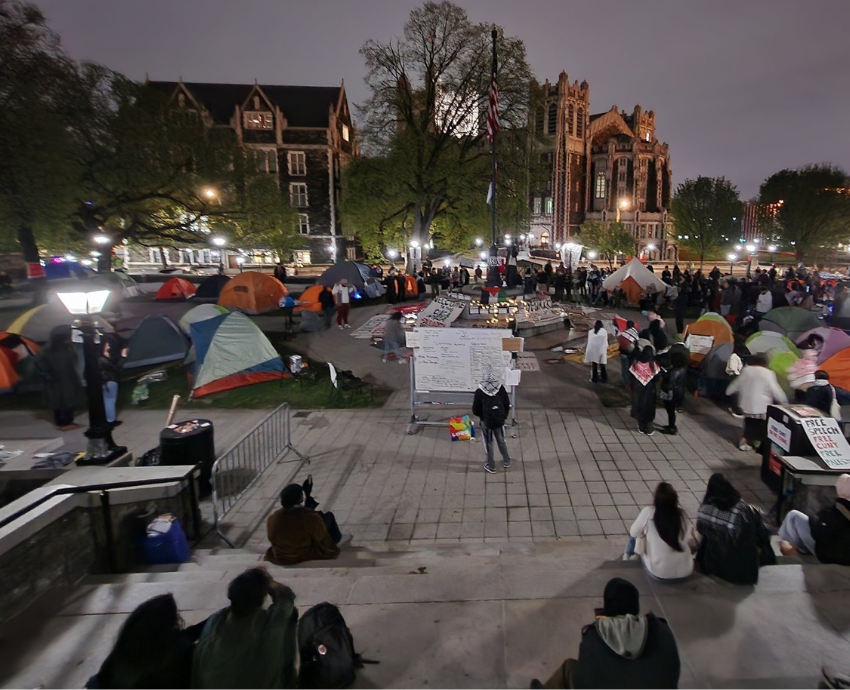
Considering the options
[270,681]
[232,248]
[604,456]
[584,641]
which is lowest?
[604,456]

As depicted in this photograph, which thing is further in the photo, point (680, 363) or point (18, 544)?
point (680, 363)

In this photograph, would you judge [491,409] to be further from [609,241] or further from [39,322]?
[609,241]

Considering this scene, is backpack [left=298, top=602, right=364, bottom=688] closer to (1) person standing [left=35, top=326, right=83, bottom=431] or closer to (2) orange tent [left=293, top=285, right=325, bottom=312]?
(1) person standing [left=35, top=326, right=83, bottom=431]

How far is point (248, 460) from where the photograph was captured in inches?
331

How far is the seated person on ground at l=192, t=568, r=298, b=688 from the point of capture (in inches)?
119

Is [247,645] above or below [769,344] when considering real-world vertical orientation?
below

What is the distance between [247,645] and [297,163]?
55382 mm

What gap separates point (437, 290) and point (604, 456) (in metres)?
20.2

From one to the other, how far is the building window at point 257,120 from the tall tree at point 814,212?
52.5 metres

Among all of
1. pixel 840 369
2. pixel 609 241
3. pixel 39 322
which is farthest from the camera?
pixel 609 241

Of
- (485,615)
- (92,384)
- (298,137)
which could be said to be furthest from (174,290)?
(298,137)

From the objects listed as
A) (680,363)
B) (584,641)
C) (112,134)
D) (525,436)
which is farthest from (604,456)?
(112,134)

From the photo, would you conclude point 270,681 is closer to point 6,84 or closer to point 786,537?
point 786,537

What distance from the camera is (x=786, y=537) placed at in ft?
18.0
